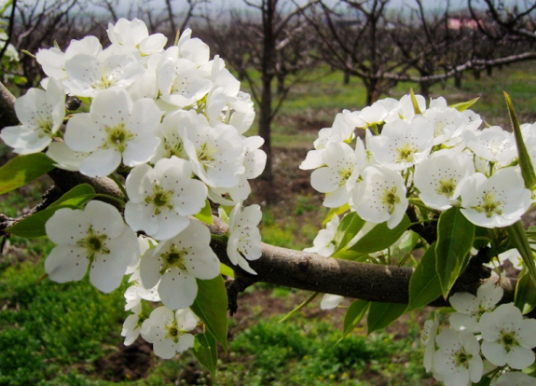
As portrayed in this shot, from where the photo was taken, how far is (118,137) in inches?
28.9

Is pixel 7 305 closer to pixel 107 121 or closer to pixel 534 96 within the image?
pixel 107 121

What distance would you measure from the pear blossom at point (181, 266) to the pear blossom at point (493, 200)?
1.58ft

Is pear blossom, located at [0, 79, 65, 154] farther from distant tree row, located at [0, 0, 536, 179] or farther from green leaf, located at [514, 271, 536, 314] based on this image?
distant tree row, located at [0, 0, 536, 179]

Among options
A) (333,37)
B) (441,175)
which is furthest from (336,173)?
(333,37)

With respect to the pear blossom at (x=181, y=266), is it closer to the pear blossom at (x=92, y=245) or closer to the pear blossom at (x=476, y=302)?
the pear blossom at (x=92, y=245)

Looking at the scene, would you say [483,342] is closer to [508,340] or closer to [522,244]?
[508,340]

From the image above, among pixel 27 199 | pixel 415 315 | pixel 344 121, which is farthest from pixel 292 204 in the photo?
pixel 344 121

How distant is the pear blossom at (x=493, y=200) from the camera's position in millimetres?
851

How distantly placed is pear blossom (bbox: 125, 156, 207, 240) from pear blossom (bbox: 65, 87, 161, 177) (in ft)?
0.10

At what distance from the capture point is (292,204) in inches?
261

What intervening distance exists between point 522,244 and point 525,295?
0.27 meters

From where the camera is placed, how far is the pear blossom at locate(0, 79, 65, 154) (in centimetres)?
74

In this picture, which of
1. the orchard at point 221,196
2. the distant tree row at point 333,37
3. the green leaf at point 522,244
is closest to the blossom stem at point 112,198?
the orchard at point 221,196

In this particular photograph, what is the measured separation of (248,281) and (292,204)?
555cm
